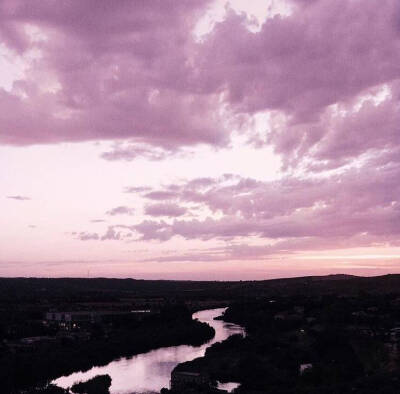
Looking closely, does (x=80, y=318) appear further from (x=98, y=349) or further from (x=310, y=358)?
(x=310, y=358)

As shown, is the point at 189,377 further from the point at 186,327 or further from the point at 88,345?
the point at 186,327

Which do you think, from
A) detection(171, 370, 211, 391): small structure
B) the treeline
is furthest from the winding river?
detection(171, 370, 211, 391): small structure

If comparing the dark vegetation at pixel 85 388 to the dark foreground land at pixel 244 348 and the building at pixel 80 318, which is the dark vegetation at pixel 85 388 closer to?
the dark foreground land at pixel 244 348

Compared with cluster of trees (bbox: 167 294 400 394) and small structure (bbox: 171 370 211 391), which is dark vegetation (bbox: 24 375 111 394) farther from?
cluster of trees (bbox: 167 294 400 394)

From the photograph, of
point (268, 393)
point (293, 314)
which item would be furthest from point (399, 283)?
point (268, 393)

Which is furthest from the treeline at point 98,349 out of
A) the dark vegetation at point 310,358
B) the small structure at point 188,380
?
the small structure at point 188,380

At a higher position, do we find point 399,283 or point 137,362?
point 399,283

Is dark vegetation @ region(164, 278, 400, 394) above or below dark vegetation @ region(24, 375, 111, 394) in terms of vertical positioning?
above

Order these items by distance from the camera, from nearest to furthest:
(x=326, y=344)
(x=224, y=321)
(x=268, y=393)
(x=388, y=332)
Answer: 1. (x=268, y=393)
2. (x=326, y=344)
3. (x=388, y=332)
4. (x=224, y=321)
